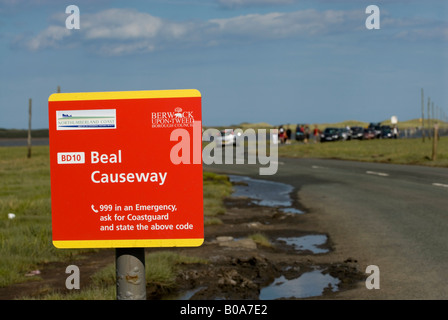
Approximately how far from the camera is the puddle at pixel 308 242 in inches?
450

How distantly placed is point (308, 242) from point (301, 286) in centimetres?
372

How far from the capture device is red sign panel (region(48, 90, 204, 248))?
3684 mm

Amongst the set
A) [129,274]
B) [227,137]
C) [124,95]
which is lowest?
[227,137]

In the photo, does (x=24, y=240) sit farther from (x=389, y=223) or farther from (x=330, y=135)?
(x=330, y=135)

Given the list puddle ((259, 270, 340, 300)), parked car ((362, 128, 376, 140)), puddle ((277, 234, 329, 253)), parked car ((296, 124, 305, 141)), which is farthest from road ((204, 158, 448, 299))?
parked car ((362, 128, 376, 140))

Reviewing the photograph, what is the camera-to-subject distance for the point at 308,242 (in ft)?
39.8

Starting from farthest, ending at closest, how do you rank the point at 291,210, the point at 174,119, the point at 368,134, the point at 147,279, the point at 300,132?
the point at 368,134
the point at 300,132
the point at 291,210
the point at 147,279
the point at 174,119

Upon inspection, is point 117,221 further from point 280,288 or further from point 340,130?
point 340,130

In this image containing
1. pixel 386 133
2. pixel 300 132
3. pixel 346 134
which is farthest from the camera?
pixel 386 133

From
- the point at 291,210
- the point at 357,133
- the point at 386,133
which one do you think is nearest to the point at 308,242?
the point at 291,210

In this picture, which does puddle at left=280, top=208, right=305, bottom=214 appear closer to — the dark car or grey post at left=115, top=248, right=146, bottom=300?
grey post at left=115, top=248, right=146, bottom=300

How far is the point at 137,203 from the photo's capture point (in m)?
3.71
